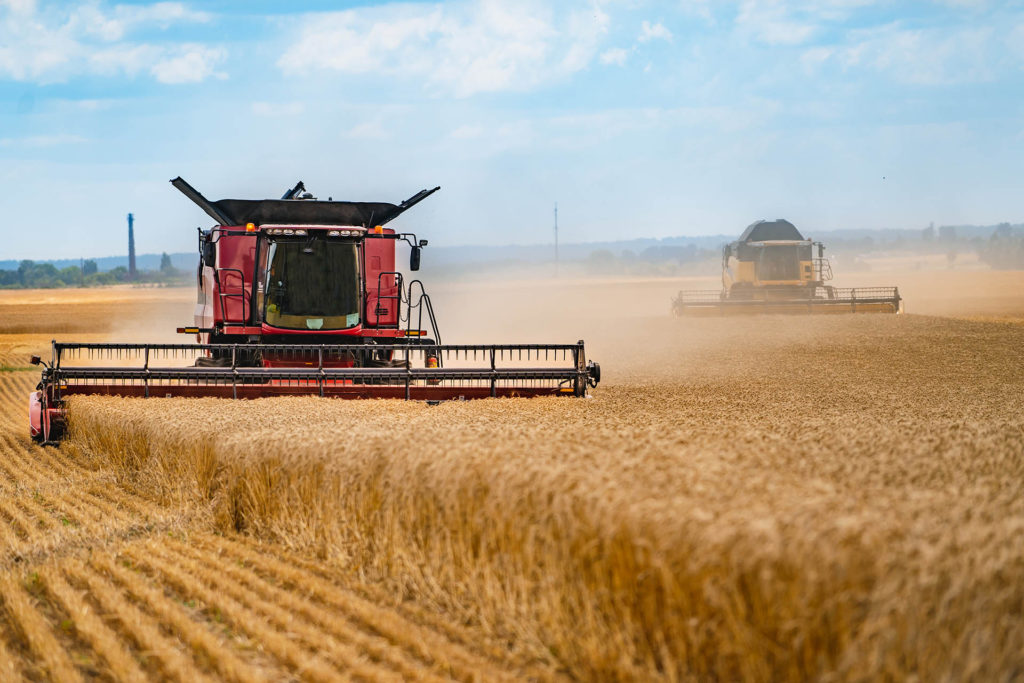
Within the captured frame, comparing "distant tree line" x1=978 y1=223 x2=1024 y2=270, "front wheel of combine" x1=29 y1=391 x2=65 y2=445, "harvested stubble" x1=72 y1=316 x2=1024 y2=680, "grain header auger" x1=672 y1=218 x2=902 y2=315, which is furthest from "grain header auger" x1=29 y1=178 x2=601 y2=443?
"distant tree line" x1=978 y1=223 x2=1024 y2=270

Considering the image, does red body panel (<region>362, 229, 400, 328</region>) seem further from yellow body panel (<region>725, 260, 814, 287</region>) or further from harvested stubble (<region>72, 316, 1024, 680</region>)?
yellow body panel (<region>725, 260, 814, 287</region>)

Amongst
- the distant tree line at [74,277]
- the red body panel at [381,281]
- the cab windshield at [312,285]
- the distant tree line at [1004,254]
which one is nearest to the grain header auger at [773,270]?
the red body panel at [381,281]

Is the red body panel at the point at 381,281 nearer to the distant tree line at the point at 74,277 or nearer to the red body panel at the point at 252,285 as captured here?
the red body panel at the point at 252,285

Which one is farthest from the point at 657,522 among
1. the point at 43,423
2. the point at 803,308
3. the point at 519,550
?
the point at 803,308

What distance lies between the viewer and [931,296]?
6131 centimetres

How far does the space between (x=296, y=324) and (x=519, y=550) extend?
830 cm

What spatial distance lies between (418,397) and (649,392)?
12.8 ft

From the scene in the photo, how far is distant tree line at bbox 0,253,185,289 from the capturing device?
414 ft

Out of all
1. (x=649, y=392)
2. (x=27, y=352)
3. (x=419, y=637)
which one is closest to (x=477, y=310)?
(x=27, y=352)

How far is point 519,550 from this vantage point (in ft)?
16.1

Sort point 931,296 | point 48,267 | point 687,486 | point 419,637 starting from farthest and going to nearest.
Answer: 1. point 48,267
2. point 931,296
3. point 419,637
4. point 687,486

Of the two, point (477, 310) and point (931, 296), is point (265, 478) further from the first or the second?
point (931, 296)

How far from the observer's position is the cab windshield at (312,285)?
41.7ft

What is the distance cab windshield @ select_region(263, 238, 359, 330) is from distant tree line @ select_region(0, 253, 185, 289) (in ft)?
348
